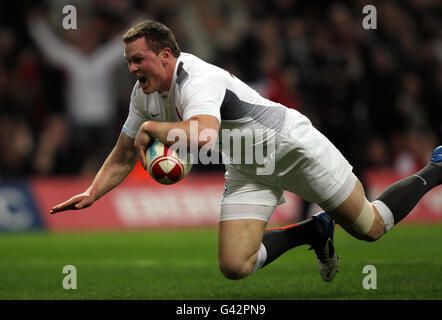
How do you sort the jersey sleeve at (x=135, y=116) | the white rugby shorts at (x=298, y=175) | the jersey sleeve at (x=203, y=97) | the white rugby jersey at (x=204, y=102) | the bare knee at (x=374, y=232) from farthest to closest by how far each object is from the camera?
the bare knee at (x=374, y=232)
the jersey sleeve at (x=135, y=116)
the white rugby shorts at (x=298, y=175)
the white rugby jersey at (x=204, y=102)
the jersey sleeve at (x=203, y=97)

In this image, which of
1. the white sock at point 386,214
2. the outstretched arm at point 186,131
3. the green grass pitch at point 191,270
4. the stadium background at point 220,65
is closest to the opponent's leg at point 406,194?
the white sock at point 386,214

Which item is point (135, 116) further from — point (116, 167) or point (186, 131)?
point (186, 131)

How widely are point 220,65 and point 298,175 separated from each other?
8187 mm

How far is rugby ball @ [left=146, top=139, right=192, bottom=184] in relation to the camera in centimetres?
491

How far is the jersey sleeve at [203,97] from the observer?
197 inches

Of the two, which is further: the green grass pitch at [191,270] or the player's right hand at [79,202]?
the green grass pitch at [191,270]

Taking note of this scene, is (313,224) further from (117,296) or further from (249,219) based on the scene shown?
(117,296)

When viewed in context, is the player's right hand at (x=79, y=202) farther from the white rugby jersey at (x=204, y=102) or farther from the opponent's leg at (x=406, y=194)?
the opponent's leg at (x=406, y=194)

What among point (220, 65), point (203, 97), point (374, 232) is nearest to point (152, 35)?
point (203, 97)

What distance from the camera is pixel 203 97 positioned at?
16.6 feet

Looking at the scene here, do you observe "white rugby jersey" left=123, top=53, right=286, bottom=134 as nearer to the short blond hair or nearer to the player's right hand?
the short blond hair

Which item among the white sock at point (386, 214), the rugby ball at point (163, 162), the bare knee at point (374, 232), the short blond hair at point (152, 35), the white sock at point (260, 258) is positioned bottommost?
the white sock at point (260, 258)

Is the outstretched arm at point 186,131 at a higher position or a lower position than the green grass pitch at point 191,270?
higher

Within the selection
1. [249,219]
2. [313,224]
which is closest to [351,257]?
[313,224]
